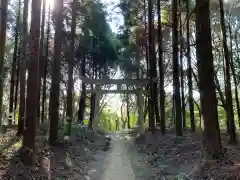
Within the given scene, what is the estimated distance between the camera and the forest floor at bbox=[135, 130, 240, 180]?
6957 millimetres

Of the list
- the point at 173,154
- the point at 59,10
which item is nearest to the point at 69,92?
the point at 59,10

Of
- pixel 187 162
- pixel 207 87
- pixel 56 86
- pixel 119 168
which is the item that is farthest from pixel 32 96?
pixel 187 162

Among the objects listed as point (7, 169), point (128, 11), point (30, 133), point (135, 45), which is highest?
point (128, 11)

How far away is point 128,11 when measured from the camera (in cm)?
2459

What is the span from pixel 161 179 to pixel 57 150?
418 centimetres

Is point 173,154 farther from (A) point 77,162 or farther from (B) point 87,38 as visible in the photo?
(B) point 87,38

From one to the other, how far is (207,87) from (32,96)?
4.71 metres

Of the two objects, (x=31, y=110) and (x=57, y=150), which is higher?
(x=31, y=110)

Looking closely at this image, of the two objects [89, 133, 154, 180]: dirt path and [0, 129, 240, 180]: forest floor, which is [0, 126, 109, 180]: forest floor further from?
[89, 133, 154, 180]: dirt path

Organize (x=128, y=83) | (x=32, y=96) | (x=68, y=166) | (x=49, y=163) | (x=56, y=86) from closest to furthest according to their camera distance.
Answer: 1. (x=32, y=96)
2. (x=49, y=163)
3. (x=68, y=166)
4. (x=56, y=86)
5. (x=128, y=83)

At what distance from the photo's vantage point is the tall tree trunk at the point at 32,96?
791 cm

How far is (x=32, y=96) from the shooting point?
8133 millimetres

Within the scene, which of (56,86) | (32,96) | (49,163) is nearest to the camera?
(32,96)

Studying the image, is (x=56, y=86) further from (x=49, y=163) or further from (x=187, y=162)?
(x=187, y=162)
